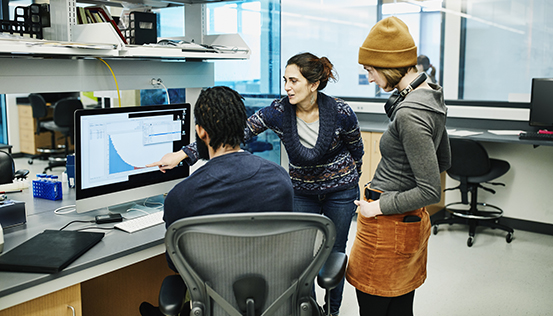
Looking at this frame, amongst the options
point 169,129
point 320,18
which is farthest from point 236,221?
point 320,18

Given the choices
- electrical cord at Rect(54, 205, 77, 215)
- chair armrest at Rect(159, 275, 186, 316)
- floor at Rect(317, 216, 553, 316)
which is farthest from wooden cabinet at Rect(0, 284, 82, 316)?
floor at Rect(317, 216, 553, 316)

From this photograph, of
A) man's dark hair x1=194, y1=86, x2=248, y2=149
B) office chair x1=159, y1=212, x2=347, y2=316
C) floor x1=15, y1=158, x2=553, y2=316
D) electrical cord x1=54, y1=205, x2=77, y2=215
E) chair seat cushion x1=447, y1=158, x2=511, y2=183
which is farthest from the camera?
chair seat cushion x1=447, y1=158, x2=511, y2=183

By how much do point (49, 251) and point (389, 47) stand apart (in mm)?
1232

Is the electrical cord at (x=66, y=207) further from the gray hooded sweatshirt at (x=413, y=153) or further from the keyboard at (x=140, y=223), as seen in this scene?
the gray hooded sweatshirt at (x=413, y=153)

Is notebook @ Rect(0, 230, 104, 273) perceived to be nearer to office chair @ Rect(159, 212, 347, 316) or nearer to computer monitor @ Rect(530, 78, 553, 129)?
office chair @ Rect(159, 212, 347, 316)

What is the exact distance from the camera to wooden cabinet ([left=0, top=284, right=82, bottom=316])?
4.54ft

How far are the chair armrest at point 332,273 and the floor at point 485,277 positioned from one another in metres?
1.19

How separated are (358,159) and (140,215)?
1036mm

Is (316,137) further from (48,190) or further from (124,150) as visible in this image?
(48,190)

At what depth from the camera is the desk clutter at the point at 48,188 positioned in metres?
2.11

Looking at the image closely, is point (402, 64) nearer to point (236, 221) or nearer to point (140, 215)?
point (236, 221)

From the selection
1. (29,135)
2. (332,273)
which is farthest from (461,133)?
(29,135)

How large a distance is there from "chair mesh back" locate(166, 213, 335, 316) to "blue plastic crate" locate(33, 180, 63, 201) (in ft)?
3.61

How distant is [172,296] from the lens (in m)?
1.38
